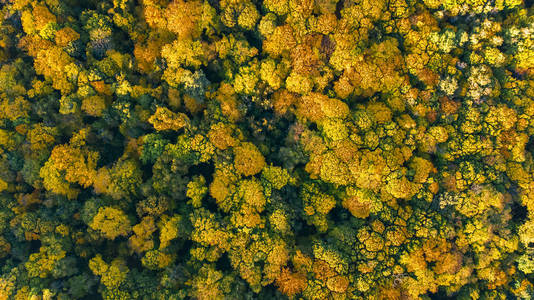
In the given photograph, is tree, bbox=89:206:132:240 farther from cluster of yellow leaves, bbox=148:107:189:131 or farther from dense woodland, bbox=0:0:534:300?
cluster of yellow leaves, bbox=148:107:189:131

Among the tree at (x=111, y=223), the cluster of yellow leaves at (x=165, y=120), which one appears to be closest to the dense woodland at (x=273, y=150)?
the tree at (x=111, y=223)

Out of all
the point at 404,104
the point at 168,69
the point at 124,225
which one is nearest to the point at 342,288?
the point at 404,104

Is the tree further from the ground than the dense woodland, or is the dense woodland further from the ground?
the dense woodland

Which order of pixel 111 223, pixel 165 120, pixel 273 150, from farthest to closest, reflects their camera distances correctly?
pixel 273 150
pixel 165 120
pixel 111 223

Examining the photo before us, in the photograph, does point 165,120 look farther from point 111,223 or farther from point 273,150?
point 273,150

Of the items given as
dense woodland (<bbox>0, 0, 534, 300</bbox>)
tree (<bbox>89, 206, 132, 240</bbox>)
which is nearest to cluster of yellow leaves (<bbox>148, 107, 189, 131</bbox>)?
dense woodland (<bbox>0, 0, 534, 300</bbox>)

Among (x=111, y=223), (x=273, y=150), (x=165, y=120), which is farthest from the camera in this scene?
(x=273, y=150)

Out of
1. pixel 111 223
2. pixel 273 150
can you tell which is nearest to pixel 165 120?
pixel 111 223

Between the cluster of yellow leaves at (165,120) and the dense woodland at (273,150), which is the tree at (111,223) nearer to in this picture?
the dense woodland at (273,150)
